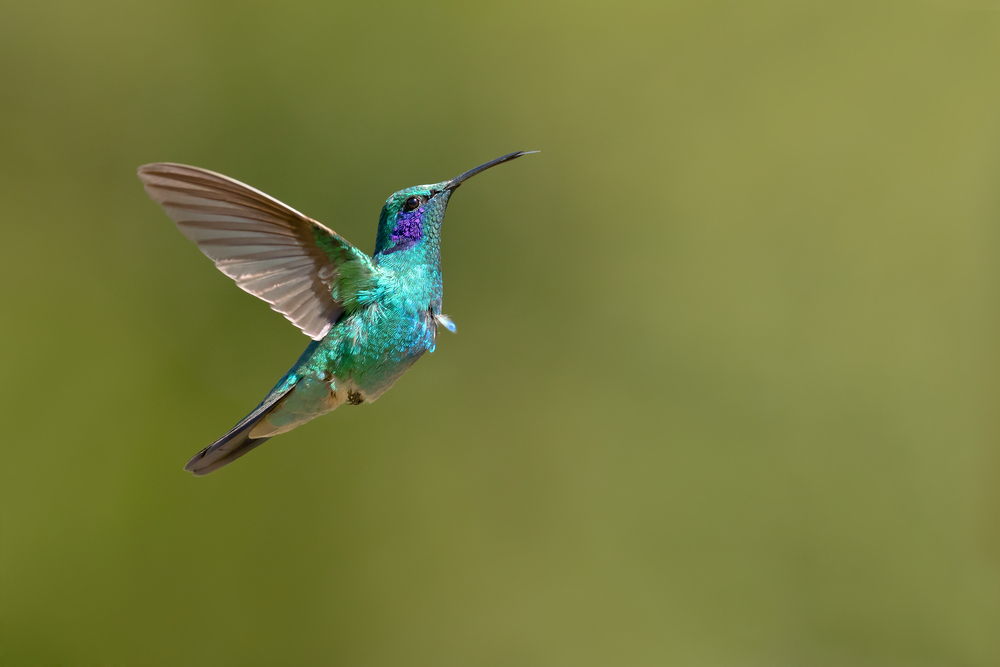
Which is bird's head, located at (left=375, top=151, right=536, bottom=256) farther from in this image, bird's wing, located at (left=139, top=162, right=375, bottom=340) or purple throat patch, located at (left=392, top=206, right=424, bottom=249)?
bird's wing, located at (left=139, top=162, right=375, bottom=340)

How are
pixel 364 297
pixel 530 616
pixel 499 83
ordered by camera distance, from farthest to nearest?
pixel 499 83, pixel 530 616, pixel 364 297

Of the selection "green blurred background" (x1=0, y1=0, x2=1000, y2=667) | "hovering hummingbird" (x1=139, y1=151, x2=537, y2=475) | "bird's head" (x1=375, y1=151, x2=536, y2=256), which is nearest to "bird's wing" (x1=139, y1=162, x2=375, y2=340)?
"hovering hummingbird" (x1=139, y1=151, x2=537, y2=475)

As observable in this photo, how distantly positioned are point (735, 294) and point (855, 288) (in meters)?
0.52

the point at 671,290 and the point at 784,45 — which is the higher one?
the point at 784,45

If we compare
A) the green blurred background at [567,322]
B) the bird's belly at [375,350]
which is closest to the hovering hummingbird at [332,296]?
the bird's belly at [375,350]

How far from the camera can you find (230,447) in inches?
46.3

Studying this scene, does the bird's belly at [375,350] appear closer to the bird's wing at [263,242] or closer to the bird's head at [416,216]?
the bird's wing at [263,242]

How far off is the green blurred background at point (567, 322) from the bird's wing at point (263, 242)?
176 cm

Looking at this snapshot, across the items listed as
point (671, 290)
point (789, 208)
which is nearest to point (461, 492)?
point (671, 290)

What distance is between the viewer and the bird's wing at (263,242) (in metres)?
0.93

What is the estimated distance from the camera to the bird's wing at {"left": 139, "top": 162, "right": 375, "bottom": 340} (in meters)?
0.93

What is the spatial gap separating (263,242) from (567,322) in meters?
2.27

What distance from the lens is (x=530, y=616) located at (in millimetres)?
3086

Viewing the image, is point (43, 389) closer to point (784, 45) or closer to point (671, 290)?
point (671, 290)
